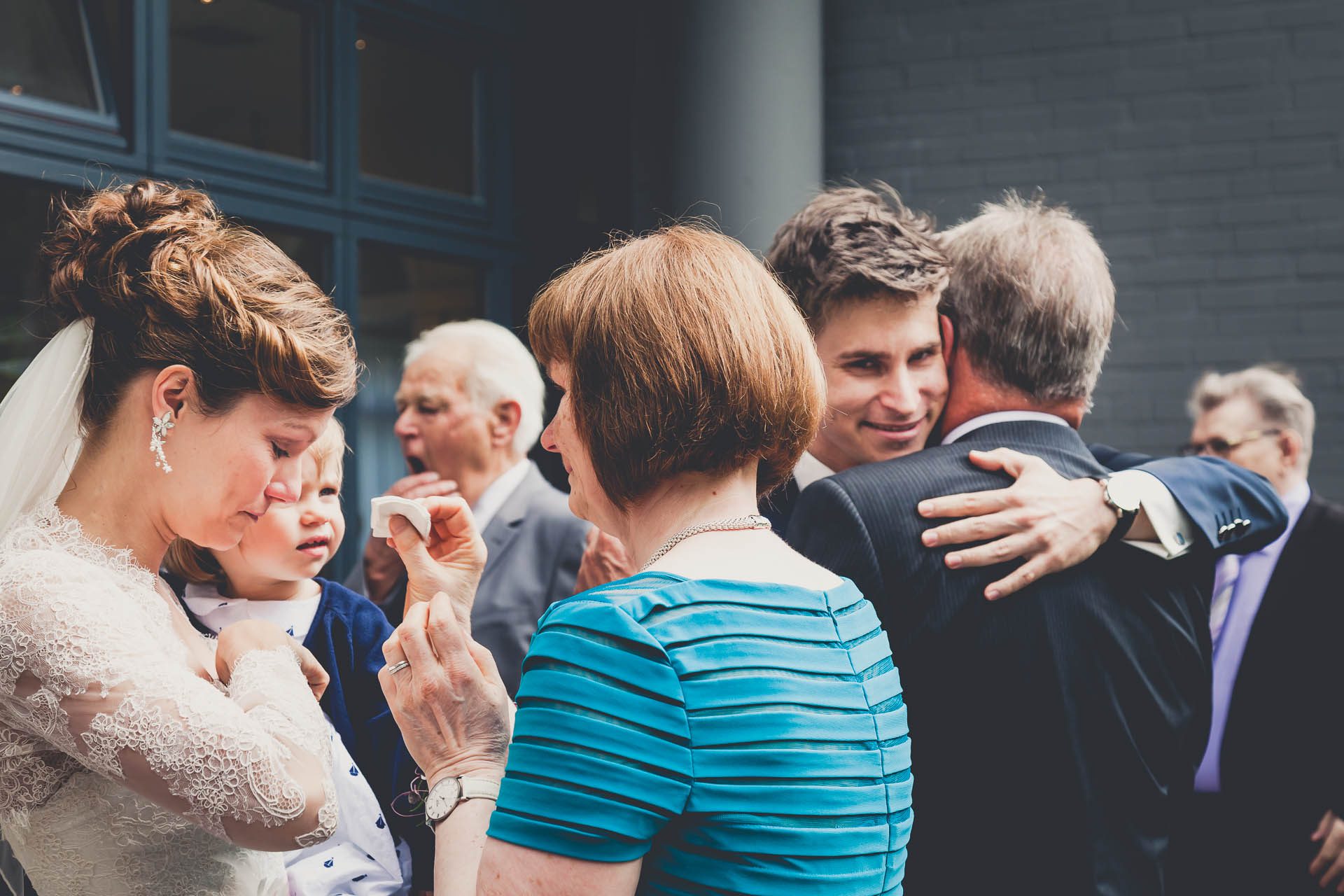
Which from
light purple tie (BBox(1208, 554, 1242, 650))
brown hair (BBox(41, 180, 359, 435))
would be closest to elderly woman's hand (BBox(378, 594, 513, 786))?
brown hair (BBox(41, 180, 359, 435))

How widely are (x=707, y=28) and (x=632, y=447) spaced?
3.82 m

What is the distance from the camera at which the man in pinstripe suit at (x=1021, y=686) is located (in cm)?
183

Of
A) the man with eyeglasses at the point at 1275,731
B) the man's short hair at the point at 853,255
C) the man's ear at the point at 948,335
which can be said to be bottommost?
the man with eyeglasses at the point at 1275,731

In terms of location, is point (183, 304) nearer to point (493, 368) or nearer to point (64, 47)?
point (493, 368)

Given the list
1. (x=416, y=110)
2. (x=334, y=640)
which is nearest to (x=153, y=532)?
(x=334, y=640)

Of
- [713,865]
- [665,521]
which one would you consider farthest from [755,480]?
[713,865]

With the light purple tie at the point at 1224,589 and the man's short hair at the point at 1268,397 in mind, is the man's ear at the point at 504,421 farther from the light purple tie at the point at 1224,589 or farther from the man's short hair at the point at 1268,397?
the man's short hair at the point at 1268,397

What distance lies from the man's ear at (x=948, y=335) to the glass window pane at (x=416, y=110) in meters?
3.36

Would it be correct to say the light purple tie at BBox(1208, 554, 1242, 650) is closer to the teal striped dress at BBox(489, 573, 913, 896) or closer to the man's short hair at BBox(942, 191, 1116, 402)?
the man's short hair at BBox(942, 191, 1116, 402)

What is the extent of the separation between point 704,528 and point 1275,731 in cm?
294

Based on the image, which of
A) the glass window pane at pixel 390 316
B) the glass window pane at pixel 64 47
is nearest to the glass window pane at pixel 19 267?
the glass window pane at pixel 64 47

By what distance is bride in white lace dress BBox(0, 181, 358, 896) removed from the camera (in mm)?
1466

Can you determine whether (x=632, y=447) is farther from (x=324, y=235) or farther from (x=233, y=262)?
(x=324, y=235)

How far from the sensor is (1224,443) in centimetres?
431
